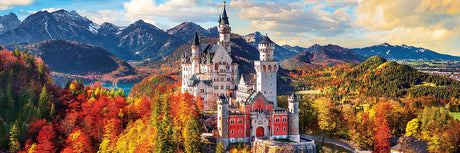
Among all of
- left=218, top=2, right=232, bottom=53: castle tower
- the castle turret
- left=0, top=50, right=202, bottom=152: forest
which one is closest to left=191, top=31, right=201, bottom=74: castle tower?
left=218, top=2, right=232, bottom=53: castle tower

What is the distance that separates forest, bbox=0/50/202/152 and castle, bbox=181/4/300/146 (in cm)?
562

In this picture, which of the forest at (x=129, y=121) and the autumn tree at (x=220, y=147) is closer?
the autumn tree at (x=220, y=147)

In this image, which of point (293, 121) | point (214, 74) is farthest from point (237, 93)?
point (293, 121)

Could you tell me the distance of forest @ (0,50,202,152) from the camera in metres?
62.6

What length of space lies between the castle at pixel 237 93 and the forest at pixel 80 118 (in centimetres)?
562

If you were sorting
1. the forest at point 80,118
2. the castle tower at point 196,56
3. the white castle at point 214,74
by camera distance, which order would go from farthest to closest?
the castle tower at point 196,56 < the white castle at point 214,74 < the forest at point 80,118

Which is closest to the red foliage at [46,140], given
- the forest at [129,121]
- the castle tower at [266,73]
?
the forest at [129,121]

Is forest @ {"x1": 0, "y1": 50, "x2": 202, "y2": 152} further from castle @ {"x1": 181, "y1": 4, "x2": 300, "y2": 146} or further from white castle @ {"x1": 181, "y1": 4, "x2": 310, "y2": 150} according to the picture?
castle @ {"x1": 181, "y1": 4, "x2": 300, "y2": 146}

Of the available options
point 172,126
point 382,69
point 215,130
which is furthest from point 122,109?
point 382,69

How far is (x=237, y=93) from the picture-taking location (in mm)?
83250

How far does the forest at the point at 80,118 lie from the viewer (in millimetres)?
62625

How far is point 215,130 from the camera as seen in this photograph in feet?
215

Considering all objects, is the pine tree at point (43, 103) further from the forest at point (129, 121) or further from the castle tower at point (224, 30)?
the castle tower at point (224, 30)

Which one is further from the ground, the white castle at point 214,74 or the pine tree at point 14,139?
the white castle at point 214,74
